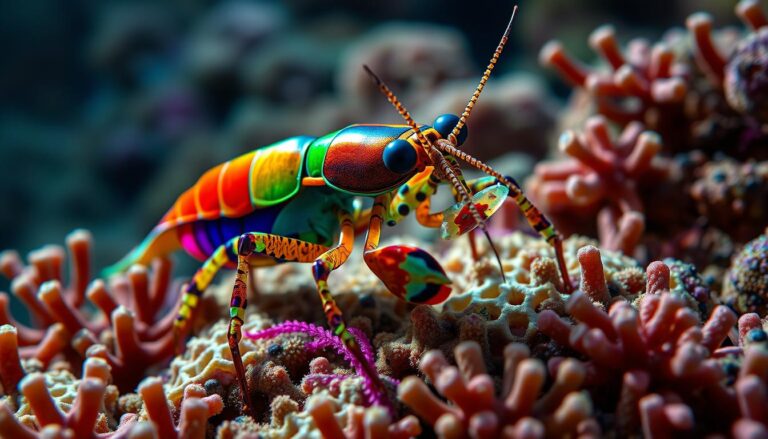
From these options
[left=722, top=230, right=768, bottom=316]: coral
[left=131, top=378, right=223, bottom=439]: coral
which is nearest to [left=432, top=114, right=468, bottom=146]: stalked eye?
[left=131, top=378, right=223, bottom=439]: coral

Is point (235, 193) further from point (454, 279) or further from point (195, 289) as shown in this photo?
point (454, 279)

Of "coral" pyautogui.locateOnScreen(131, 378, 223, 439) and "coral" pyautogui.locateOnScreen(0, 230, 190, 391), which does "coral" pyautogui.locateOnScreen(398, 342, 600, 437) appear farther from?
"coral" pyautogui.locateOnScreen(0, 230, 190, 391)

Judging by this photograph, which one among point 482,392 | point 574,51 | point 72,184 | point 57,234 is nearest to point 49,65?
point 72,184

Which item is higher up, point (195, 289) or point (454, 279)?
point (195, 289)

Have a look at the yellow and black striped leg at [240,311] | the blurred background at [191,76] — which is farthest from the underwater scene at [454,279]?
the blurred background at [191,76]

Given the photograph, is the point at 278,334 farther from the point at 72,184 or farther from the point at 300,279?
the point at 72,184

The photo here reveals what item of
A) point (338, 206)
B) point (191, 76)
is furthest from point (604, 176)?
point (191, 76)
